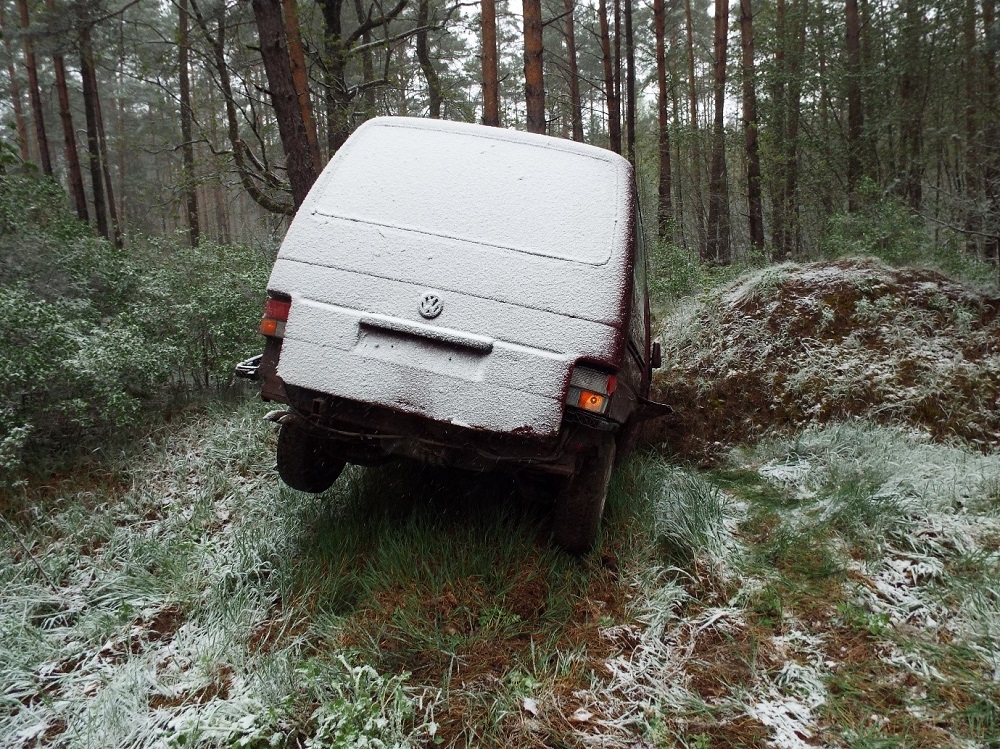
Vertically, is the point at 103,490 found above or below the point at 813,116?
below

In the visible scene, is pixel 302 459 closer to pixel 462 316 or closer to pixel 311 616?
pixel 311 616

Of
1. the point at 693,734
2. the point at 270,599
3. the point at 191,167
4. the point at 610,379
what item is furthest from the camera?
the point at 191,167

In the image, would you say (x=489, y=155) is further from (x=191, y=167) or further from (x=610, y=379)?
(x=191, y=167)

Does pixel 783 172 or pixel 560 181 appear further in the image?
pixel 783 172

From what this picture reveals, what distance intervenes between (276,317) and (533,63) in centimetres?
782

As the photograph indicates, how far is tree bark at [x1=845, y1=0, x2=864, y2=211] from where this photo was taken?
1047 cm

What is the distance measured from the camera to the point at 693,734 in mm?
2297

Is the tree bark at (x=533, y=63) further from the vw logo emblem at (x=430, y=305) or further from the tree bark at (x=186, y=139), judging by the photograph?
the vw logo emblem at (x=430, y=305)

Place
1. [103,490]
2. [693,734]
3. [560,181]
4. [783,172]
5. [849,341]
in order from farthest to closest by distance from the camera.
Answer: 1. [783,172]
2. [849,341]
3. [103,490]
4. [560,181]
5. [693,734]

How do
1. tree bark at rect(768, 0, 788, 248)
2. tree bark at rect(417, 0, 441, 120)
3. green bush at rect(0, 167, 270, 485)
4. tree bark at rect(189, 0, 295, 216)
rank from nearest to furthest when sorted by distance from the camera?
green bush at rect(0, 167, 270, 485)
tree bark at rect(189, 0, 295, 216)
tree bark at rect(768, 0, 788, 248)
tree bark at rect(417, 0, 441, 120)

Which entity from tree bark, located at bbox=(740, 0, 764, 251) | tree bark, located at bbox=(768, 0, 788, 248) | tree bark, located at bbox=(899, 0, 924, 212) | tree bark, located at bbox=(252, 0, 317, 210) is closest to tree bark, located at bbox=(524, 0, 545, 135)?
tree bark, located at bbox=(252, 0, 317, 210)

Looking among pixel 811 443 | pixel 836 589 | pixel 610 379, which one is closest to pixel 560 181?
pixel 610 379

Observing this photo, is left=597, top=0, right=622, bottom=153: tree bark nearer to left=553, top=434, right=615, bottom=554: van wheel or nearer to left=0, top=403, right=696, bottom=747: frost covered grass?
left=0, top=403, right=696, bottom=747: frost covered grass

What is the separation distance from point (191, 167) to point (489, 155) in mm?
8431
